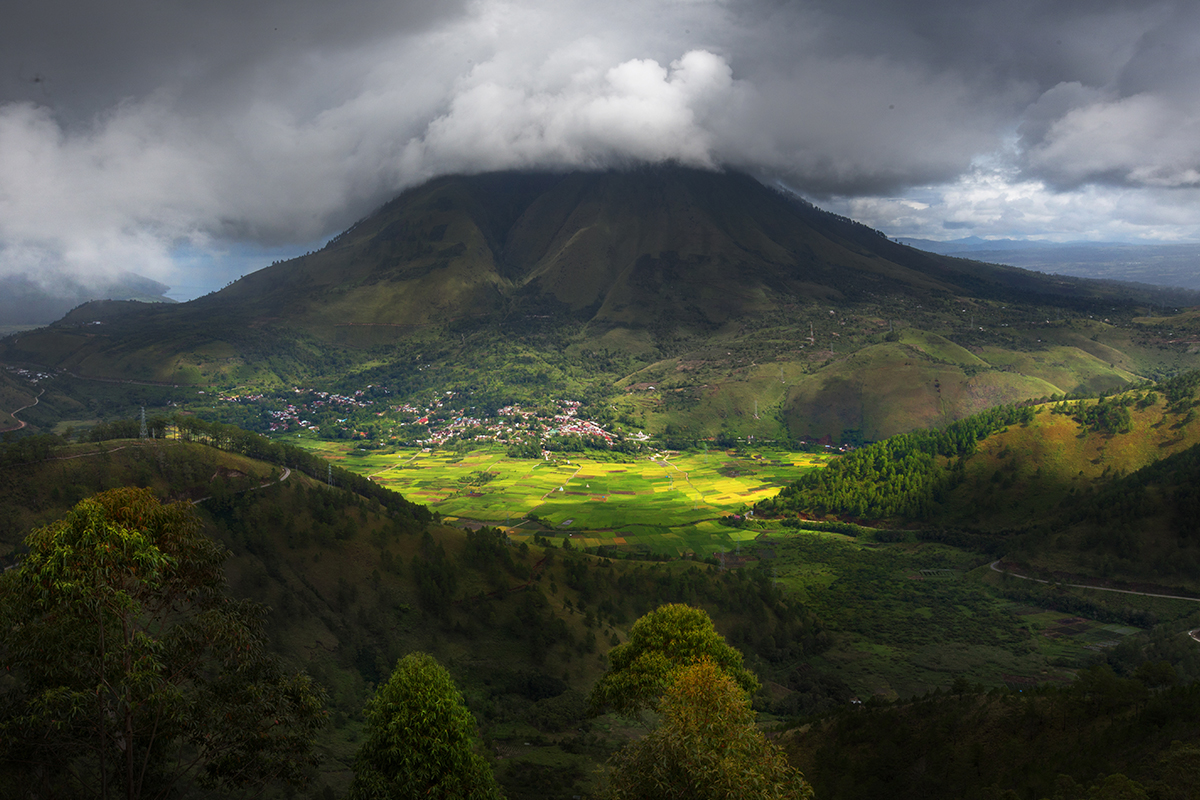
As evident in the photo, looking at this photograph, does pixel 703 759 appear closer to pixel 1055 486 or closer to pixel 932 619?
pixel 932 619

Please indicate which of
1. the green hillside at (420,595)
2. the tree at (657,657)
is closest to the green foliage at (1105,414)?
the green hillside at (420,595)

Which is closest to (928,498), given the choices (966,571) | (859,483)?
(859,483)

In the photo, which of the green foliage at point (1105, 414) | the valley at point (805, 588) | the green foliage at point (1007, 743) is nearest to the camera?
the green foliage at point (1007, 743)

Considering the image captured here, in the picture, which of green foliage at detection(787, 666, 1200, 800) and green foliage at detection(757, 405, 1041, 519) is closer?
green foliage at detection(787, 666, 1200, 800)

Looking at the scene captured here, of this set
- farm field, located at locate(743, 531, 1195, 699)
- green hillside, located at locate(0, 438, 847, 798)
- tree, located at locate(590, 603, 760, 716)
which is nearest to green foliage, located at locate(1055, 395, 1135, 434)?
farm field, located at locate(743, 531, 1195, 699)

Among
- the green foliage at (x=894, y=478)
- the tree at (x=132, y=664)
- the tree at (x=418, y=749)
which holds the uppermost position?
the tree at (x=132, y=664)

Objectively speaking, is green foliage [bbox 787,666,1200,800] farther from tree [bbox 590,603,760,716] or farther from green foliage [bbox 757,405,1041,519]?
green foliage [bbox 757,405,1041,519]

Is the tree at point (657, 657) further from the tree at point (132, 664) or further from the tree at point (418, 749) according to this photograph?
the tree at point (132, 664)

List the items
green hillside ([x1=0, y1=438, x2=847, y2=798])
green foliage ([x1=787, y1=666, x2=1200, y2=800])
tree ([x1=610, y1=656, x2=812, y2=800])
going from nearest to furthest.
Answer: tree ([x1=610, y1=656, x2=812, y2=800]), green foliage ([x1=787, y1=666, x2=1200, y2=800]), green hillside ([x1=0, y1=438, x2=847, y2=798])
